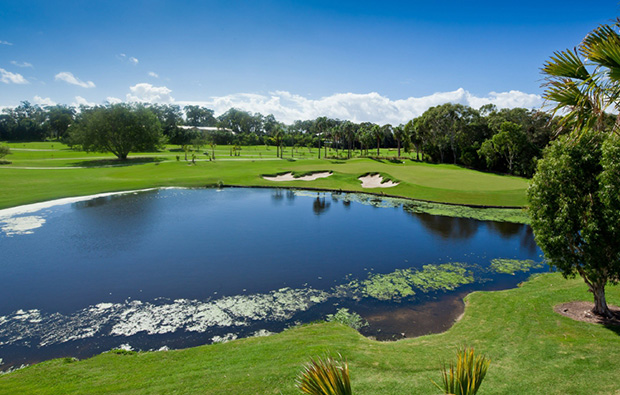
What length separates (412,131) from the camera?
78.7 metres

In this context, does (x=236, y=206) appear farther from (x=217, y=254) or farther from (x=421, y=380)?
(x=421, y=380)

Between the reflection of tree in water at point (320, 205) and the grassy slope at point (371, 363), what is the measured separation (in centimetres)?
1912

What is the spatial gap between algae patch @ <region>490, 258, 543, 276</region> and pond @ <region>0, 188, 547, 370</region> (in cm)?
6

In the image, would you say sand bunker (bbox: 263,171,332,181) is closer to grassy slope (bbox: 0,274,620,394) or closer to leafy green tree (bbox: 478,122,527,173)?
leafy green tree (bbox: 478,122,527,173)

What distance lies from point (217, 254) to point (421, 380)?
45.0 feet

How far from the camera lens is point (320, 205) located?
109ft

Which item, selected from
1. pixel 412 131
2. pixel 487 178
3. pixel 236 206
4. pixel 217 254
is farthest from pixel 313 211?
pixel 412 131

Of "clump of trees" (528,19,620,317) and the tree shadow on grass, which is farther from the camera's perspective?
the tree shadow on grass

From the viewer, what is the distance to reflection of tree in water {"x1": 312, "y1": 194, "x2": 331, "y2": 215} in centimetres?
3056

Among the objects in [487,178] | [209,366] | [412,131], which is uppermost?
[412,131]

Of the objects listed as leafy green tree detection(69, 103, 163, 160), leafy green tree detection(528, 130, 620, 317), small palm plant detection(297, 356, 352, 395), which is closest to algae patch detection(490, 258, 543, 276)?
leafy green tree detection(528, 130, 620, 317)

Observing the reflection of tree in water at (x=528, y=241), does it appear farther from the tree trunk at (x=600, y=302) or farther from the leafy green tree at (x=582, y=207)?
the leafy green tree at (x=582, y=207)

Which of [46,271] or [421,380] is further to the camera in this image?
[46,271]

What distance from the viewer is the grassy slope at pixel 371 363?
7371mm
